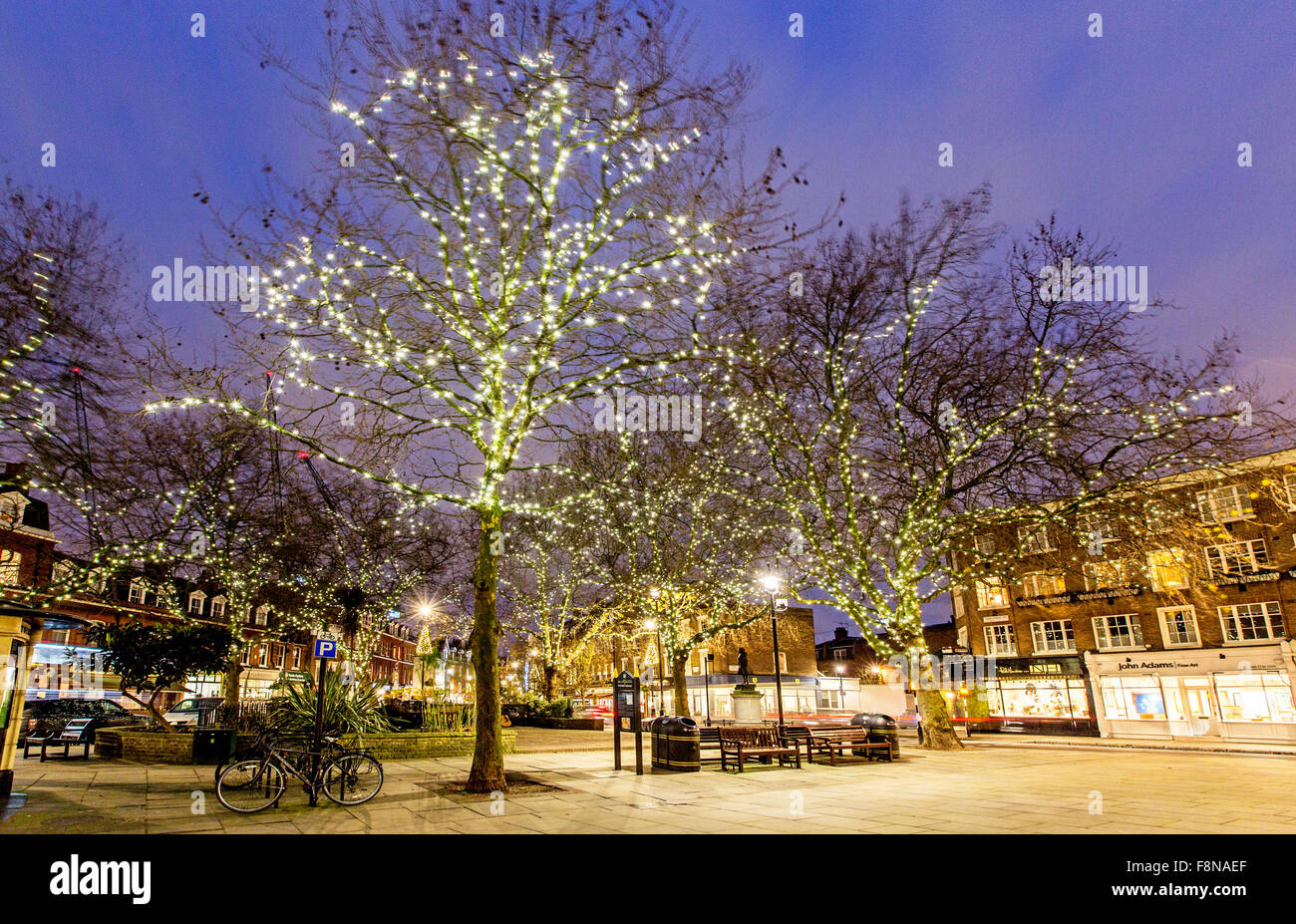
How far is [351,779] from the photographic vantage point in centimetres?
874

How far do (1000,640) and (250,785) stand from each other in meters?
37.5

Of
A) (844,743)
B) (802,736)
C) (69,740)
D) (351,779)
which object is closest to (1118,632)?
(844,743)

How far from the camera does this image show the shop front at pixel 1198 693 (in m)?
26.7

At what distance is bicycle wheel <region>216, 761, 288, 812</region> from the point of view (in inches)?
310

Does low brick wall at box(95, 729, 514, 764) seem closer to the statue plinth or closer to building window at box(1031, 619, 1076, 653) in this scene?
the statue plinth

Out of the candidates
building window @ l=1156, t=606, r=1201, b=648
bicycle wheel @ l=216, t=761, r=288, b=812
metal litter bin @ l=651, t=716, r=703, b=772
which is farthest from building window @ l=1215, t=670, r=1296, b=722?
bicycle wheel @ l=216, t=761, r=288, b=812

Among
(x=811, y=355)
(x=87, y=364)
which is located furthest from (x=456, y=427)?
(x=811, y=355)

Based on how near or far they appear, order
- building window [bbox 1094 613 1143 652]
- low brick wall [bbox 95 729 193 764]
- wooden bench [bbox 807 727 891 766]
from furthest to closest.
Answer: building window [bbox 1094 613 1143 652]
wooden bench [bbox 807 727 891 766]
low brick wall [bbox 95 729 193 764]

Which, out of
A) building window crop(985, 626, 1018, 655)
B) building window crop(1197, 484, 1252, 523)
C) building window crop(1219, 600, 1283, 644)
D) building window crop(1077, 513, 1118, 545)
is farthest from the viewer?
building window crop(985, 626, 1018, 655)

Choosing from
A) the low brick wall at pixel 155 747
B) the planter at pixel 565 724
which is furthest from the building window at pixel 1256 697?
the low brick wall at pixel 155 747

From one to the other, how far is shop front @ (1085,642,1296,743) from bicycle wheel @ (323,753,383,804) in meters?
33.2

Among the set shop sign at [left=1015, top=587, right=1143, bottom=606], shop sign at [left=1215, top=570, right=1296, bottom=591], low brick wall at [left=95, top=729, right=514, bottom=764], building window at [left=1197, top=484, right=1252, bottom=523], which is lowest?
low brick wall at [left=95, top=729, right=514, bottom=764]
